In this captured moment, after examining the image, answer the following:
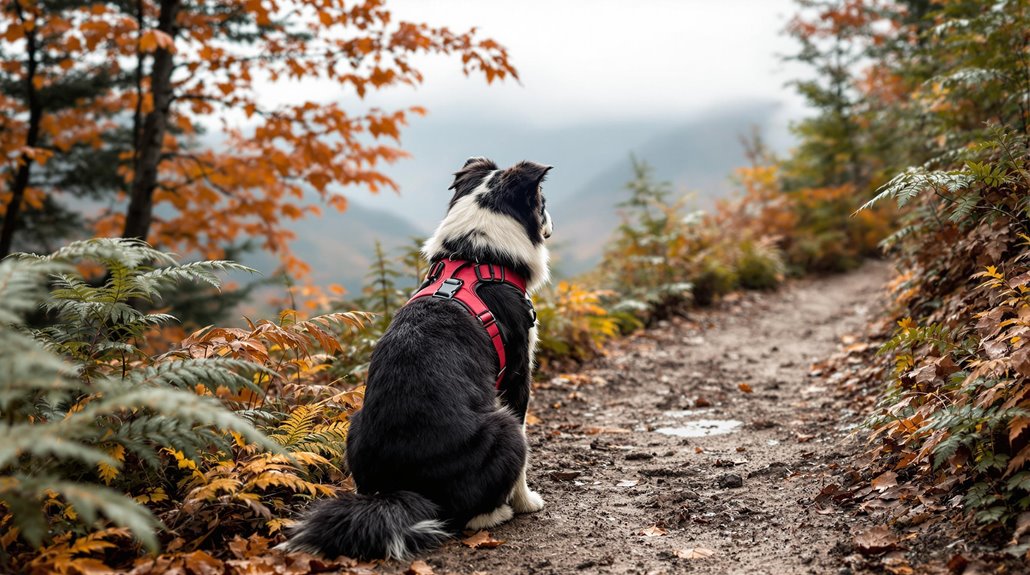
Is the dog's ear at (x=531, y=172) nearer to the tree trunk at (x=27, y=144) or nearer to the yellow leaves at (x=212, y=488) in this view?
the yellow leaves at (x=212, y=488)

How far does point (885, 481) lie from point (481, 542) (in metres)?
2.20

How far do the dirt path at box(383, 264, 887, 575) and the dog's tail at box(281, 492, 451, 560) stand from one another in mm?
118

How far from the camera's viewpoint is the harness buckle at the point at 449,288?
391 centimetres

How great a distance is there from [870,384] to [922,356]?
1539mm

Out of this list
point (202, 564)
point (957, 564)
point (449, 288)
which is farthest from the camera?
point (449, 288)

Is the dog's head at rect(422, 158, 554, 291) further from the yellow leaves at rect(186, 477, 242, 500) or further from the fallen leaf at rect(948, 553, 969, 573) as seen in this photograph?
the fallen leaf at rect(948, 553, 969, 573)

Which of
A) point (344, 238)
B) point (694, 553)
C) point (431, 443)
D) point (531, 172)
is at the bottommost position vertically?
point (694, 553)

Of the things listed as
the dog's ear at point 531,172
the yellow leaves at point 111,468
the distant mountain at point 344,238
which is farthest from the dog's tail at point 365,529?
the distant mountain at point 344,238

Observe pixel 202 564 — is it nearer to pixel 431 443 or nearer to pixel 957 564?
pixel 431 443

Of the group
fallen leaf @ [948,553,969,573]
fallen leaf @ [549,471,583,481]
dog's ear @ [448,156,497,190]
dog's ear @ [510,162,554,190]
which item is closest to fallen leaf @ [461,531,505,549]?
fallen leaf @ [549,471,583,481]

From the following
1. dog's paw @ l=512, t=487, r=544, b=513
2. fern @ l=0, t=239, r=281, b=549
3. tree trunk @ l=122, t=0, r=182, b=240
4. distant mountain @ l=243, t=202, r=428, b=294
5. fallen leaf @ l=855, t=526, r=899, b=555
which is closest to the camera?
fern @ l=0, t=239, r=281, b=549

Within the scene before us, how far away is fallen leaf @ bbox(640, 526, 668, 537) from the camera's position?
11.8ft

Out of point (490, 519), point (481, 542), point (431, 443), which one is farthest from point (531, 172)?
point (481, 542)

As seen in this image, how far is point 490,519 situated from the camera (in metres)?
3.63
